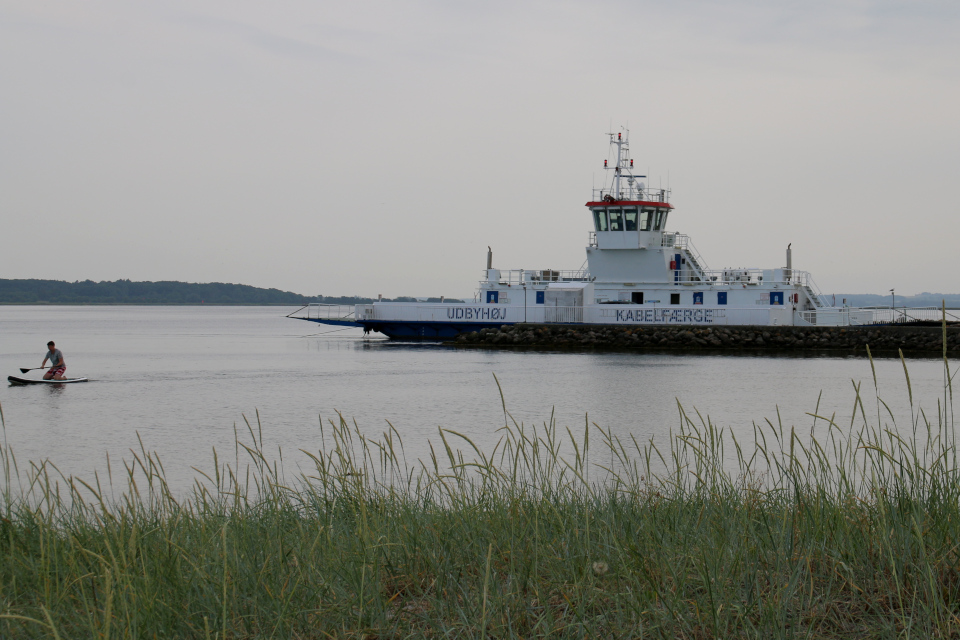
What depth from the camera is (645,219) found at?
42844 mm

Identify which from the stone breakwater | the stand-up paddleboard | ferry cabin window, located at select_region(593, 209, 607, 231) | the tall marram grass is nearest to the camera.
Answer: the tall marram grass

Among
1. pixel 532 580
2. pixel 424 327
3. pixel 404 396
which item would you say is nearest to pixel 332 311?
pixel 424 327

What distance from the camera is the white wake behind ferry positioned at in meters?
41.1

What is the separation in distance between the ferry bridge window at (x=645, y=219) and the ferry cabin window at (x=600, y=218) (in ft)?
6.12

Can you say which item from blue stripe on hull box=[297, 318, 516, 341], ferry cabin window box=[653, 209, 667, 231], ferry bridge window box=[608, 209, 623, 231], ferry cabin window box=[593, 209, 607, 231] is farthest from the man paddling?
ferry cabin window box=[653, 209, 667, 231]

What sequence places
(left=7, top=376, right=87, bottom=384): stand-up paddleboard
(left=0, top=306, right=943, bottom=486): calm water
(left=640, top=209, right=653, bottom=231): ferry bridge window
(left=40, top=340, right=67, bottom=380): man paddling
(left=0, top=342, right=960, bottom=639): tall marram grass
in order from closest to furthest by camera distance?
1. (left=0, top=342, right=960, bottom=639): tall marram grass
2. (left=0, top=306, right=943, bottom=486): calm water
3. (left=40, top=340, right=67, bottom=380): man paddling
4. (left=7, top=376, right=87, bottom=384): stand-up paddleboard
5. (left=640, top=209, right=653, bottom=231): ferry bridge window

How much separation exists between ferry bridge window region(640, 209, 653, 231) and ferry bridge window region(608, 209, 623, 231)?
3.44 ft

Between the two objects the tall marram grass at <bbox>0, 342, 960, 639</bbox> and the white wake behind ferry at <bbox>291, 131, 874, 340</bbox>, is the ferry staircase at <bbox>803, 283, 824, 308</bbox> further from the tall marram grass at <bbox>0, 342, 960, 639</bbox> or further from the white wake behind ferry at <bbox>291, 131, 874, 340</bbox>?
the tall marram grass at <bbox>0, 342, 960, 639</bbox>

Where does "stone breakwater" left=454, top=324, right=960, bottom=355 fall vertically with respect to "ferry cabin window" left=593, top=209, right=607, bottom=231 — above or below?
below

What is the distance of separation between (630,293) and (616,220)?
3.80 meters

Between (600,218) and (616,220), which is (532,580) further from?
(600,218)

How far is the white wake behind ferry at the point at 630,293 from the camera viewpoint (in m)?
41.1

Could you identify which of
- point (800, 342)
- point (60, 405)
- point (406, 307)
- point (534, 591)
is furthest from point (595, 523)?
point (406, 307)

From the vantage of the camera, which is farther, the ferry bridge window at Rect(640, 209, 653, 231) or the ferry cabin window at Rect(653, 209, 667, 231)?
the ferry cabin window at Rect(653, 209, 667, 231)
